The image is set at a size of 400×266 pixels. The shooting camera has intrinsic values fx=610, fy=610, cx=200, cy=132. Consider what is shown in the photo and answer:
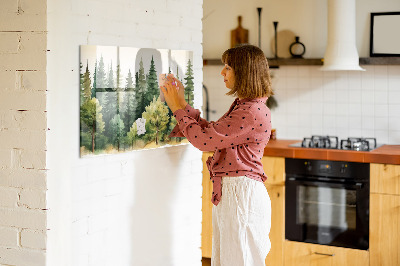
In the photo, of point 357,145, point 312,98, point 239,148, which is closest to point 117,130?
point 239,148

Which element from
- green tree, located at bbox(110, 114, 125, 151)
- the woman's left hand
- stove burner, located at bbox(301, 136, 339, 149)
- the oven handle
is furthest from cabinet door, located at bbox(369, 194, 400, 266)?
green tree, located at bbox(110, 114, 125, 151)

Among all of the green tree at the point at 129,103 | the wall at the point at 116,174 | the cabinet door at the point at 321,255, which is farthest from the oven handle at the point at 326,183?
the green tree at the point at 129,103

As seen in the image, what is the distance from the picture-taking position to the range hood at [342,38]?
181 inches

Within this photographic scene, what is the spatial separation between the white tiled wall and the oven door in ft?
2.43

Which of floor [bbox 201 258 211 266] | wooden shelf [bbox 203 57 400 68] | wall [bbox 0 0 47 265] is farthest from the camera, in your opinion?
floor [bbox 201 258 211 266]

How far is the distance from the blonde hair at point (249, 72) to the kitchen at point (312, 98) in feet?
5.33

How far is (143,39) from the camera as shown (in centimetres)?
288

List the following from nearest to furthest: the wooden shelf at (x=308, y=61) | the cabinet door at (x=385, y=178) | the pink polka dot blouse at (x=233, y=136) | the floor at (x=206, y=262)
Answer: the pink polka dot blouse at (x=233, y=136) < the cabinet door at (x=385, y=178) < the wooden shelf at (x=308, y=61) < the floor at (x=206, y=262)

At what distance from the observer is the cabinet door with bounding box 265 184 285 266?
178 inches

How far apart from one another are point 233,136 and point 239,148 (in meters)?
0.12

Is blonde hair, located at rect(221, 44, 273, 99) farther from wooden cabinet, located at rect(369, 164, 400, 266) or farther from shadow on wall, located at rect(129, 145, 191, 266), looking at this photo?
wooden cabinet, located at rect(369, 164, 400, 266)

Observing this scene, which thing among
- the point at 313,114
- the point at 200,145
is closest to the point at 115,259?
the point at 200,145

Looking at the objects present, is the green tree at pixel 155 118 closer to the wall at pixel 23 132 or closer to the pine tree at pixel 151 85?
the pine tree at pixel 151 85

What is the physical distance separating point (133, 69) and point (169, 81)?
23 cm
